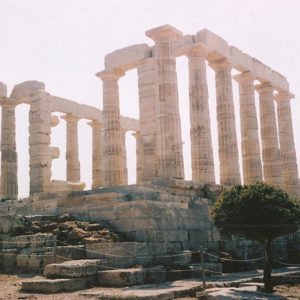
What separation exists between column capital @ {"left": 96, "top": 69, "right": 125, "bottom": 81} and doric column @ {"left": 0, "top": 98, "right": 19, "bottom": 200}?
6771 mm

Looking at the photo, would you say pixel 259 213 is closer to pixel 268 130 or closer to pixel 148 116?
pixel 148 116

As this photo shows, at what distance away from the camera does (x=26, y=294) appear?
11.2 meters

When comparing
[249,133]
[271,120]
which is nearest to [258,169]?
[249,133]

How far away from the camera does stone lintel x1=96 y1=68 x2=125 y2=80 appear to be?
26.4 meters

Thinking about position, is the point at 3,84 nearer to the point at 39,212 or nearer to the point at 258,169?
the point at 39,212

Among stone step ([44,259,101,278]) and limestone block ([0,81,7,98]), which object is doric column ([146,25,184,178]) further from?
limestone block ([0,81,7,98])

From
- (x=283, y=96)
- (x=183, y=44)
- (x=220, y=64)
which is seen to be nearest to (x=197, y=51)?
(x=183, y=44)

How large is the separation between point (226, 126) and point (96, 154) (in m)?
12.2

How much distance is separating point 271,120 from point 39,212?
17205 mm

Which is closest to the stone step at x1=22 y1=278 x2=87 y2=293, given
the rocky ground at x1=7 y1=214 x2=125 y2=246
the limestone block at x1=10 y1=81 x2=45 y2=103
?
the rocky ground at x1=7 y1=214 x2=125 y2=246

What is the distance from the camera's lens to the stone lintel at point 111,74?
2642 centimetres

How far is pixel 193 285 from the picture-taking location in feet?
38.7

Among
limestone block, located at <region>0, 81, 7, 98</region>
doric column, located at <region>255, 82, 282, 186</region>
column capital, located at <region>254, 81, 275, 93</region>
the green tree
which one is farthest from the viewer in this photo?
column capital, located at <region>254, 81, 275, 93</region>

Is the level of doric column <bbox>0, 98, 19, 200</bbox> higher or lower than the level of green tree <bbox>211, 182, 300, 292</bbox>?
higher
